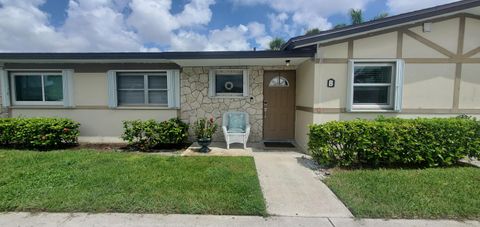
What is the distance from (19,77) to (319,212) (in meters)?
9.16

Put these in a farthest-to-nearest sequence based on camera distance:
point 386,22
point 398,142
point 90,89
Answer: point 90,89 → point 386,22 → point 398,142

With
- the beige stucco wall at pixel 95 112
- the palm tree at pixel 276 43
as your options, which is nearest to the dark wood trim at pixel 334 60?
the beige stucco wall at pixel 95 112

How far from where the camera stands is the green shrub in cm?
624

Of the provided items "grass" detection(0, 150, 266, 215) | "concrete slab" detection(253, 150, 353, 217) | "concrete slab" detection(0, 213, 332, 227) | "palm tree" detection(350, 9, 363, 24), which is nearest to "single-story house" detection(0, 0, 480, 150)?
"concrete slab" detection(253, 150, 353, 217)

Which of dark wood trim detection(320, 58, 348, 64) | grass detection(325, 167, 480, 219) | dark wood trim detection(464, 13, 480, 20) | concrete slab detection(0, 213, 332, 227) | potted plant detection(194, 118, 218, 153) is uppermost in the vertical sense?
dark wood trim detection(464, 13, 480, 20)

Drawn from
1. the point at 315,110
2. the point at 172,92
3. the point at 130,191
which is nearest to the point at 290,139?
the point at 315,110

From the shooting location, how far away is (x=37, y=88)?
23.7ft

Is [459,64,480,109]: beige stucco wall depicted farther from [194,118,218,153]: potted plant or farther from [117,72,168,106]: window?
[117,72,168,106]: window

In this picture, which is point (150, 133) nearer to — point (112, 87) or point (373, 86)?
point (112, 87)

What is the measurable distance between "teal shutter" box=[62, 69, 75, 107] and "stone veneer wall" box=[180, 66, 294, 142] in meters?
3.25

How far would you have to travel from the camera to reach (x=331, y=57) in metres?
5.52

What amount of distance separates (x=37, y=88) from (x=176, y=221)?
291 inches

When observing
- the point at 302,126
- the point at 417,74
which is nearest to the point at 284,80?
the point at 302,126

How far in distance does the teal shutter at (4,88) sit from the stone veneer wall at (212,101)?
17.0ft
